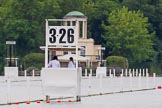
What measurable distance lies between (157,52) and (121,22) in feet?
26.7

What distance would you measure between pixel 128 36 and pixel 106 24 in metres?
7.30

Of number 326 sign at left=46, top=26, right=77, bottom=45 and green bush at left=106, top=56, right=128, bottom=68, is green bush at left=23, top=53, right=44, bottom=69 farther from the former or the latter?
number 326 sign at left=46, top=26, right=77, bottom=45

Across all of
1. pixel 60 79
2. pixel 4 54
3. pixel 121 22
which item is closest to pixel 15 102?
pixel 60 79

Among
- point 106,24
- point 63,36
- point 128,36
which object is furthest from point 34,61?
point 63,36

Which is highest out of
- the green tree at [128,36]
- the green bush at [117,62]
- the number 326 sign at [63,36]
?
the number 326 sign at [63,36]

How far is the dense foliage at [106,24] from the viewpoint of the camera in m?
110

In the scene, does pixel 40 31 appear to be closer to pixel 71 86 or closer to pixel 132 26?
pixel 132 26

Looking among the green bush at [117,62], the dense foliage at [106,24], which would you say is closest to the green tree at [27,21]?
the dense foliage at [106,24]

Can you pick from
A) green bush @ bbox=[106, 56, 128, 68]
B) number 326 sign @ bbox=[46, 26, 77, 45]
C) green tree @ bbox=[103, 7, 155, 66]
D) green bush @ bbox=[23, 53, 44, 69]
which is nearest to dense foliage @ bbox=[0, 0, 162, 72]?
green tree @ bbox=[103, 7, 155, 66]

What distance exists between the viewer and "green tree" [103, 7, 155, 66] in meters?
114

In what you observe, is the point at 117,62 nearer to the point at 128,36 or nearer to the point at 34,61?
the point at 34,61

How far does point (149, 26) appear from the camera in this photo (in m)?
123

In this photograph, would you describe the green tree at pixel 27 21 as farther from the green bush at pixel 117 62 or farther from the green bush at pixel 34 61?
the green bush at pixel 117 62

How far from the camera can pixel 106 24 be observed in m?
121
